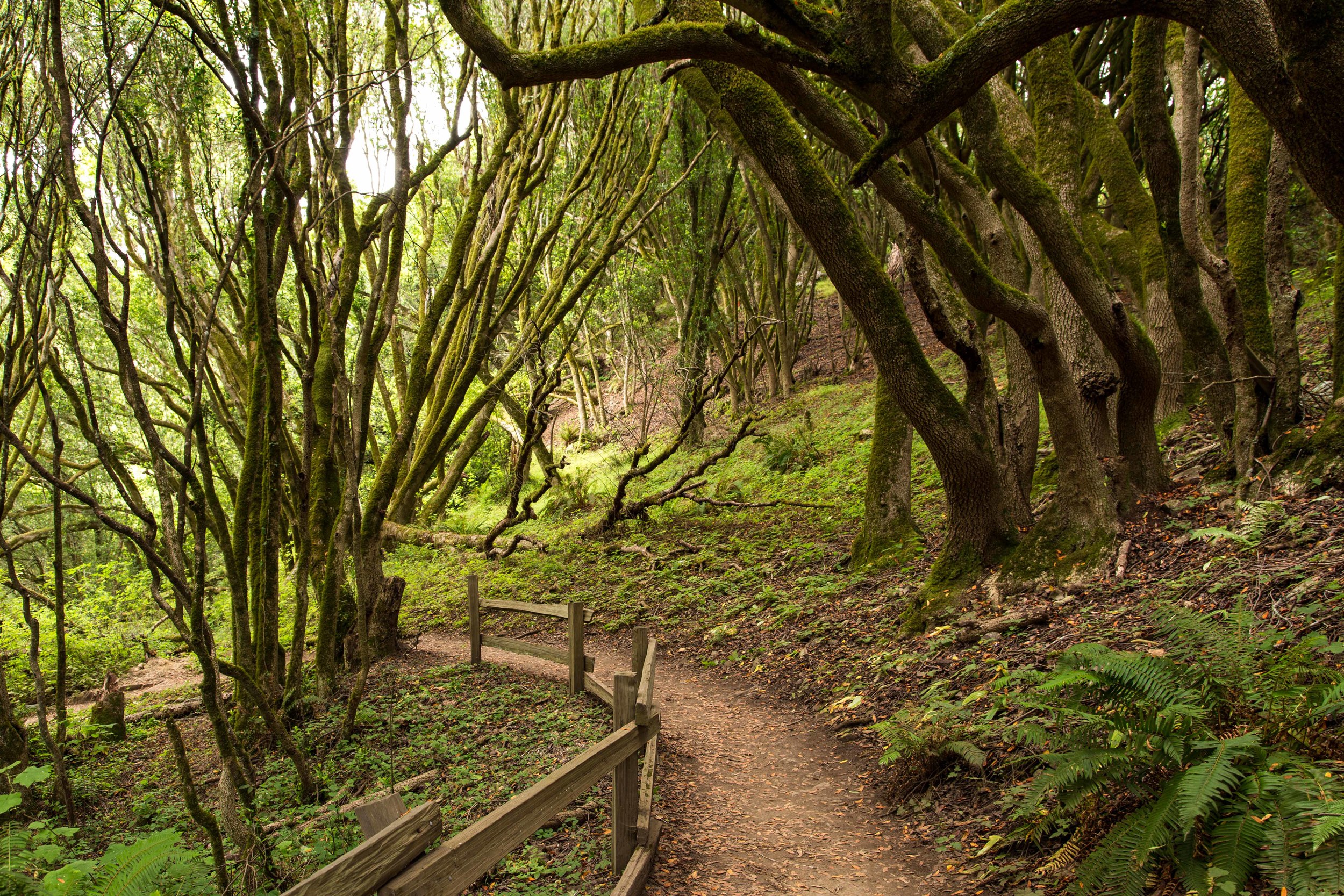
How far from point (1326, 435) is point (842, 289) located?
3903 mm

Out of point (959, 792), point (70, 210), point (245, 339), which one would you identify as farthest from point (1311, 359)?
point (70, 210)

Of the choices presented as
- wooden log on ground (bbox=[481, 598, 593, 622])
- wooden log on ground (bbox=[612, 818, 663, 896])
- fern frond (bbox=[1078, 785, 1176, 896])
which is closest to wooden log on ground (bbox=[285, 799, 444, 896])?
wooden log on ground (bbox=[612, 818, 663, 896])

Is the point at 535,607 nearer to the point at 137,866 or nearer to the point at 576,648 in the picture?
the point at 576,648

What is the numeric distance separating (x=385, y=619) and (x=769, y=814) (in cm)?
642

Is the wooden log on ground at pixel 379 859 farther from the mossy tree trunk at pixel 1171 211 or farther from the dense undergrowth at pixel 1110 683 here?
the mossy tree trunk at pixel 1171 211

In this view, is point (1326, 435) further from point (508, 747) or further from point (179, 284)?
point (179, 284)

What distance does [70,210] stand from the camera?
279 inches

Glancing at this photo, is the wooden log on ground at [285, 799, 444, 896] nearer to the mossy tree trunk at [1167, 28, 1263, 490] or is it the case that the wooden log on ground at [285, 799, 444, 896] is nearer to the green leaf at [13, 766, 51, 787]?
the green leaf at [13, 766, 51, 787]

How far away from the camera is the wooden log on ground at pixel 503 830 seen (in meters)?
2.37

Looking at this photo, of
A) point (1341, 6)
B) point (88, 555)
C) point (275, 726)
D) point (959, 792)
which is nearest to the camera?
point (1341, 6)

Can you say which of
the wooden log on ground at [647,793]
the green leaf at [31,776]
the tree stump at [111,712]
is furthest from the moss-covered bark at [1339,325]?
the tree stump at [111,712]

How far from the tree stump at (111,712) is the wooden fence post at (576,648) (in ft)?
16.4

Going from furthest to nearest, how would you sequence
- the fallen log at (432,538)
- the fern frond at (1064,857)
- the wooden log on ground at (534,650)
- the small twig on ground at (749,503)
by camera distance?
the fallen log at (432,538), the small twig on ground at (749,503), the wooden log on ground at (534,650), the fern frond at (1064,857)

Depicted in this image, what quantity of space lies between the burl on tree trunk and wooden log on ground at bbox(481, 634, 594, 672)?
48.0 inches
